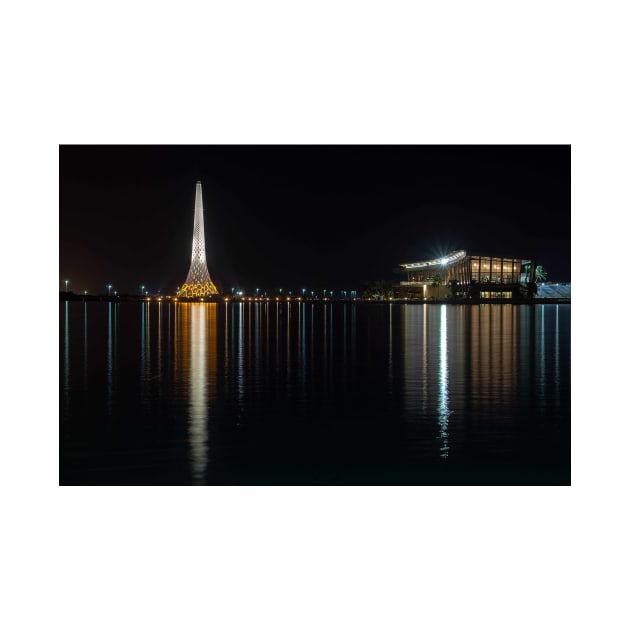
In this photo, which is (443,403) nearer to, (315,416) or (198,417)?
(315,416)

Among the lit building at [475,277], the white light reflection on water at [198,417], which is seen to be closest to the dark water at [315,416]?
the white light reflection on water at [198,417]

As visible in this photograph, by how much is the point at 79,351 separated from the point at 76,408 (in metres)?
8.81

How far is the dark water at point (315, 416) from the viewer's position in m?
7.82

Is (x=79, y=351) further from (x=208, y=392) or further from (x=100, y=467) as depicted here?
(x=100, y=467)

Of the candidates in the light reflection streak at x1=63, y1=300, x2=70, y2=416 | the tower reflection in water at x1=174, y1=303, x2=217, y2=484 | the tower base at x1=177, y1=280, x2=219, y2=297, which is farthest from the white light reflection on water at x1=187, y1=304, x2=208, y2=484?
the tower base at x1=177, y1=280, x2=219, y2=297

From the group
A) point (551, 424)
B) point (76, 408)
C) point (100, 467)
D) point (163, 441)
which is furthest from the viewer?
point (76, 408)

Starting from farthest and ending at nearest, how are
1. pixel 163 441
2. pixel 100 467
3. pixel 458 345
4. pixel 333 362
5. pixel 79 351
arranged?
1. pixel 458 345
2. pixel 79 351
3. pixel 333 362
4. pixel 163 441
5. pixel 100 467

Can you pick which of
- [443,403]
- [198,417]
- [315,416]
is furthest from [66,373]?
[443,403]

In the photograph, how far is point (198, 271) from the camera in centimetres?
10894

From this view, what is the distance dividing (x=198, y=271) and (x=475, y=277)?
124 ft

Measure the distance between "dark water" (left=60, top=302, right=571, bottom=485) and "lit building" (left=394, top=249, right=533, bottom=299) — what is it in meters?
80.1

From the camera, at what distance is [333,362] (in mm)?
17000
